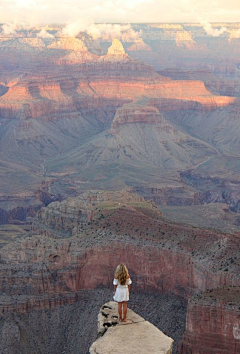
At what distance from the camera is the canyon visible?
50.9m

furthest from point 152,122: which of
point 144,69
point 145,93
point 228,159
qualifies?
point 144,69

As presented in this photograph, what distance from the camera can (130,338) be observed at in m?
31.8

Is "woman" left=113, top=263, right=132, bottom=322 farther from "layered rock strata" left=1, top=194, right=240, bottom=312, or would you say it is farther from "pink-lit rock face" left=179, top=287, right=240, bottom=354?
"layered rock strata" left=1, top=194, right=240, bottom=312

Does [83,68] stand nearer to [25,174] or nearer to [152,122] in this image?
[152,122]

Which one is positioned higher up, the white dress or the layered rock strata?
the white dress

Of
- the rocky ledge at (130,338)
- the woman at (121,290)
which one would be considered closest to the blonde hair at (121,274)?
the woman at (121,290)

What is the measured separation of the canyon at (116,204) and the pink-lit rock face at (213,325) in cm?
6

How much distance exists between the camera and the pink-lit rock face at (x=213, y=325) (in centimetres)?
4188

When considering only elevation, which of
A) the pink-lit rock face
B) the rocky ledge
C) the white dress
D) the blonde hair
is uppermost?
the blonde hair

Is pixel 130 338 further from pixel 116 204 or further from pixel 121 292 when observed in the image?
pixel 116 204

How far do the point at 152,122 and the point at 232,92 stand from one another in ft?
162

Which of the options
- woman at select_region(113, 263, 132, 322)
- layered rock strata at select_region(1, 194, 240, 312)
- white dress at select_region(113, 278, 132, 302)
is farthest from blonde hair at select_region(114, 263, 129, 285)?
layered rock strata at select_region(1, 194, 240, 312)

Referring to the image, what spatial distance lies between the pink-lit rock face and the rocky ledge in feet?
30.1

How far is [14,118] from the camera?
167 metres
